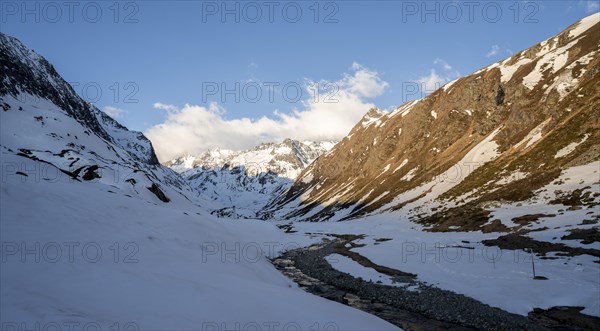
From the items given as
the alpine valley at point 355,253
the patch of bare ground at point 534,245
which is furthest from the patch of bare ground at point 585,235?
the patch of bare ground at point 534,245

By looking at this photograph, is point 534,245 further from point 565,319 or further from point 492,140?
point 492,140

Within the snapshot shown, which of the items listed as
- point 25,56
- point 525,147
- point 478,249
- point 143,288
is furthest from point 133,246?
point 25,56

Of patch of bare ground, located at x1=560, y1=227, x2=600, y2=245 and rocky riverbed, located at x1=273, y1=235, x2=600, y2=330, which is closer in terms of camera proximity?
rocky riverbed, located at x1=273, y1=235, x2=600, y2=330

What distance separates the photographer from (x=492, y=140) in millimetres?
91062

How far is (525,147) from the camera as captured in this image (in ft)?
239

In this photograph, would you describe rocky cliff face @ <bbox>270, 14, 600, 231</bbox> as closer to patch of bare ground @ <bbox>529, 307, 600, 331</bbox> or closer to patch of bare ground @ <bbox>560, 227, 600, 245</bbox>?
patch of bare ground @ <bbox>560, 227, 600, 245</bbox>

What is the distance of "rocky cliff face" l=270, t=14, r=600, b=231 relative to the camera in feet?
188

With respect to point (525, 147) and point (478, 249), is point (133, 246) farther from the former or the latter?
point (525, 147)

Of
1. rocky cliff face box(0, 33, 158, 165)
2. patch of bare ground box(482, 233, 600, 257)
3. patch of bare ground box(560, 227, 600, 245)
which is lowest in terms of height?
patch of bare ground box(482, 233, 600, 257)

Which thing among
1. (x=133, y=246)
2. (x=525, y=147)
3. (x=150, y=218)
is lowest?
(x=133, y=246)

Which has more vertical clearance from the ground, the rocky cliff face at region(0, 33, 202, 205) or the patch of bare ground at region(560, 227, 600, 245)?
the rocky cliff face at region(0, 33, 202, 205)

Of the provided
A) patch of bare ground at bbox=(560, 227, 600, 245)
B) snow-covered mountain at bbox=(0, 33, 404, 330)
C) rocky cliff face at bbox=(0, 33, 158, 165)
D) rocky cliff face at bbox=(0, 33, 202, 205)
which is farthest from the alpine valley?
rocky cliff face at bbox=(0, 33, 158, 165)

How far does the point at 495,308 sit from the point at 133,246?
21.1 metres

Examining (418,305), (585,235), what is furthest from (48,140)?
(585,235)
